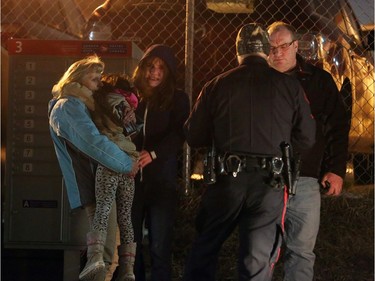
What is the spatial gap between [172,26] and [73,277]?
2.59 metres

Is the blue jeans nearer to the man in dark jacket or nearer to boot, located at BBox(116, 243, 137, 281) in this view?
the man in dark jacket

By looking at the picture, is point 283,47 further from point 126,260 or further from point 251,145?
point 126,260

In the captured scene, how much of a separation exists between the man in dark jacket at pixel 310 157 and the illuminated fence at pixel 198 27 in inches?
57.3

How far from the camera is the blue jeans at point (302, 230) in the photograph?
4844 mm

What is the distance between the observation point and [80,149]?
468 centimetres

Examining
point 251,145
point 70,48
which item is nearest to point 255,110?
point 251,145

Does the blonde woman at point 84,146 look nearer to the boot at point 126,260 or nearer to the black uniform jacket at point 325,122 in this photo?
the boot at point 126,260

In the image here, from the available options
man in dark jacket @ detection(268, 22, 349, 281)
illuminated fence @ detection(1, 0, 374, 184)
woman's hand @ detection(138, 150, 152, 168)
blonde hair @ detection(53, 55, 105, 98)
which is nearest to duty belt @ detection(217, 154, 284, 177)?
man in dark jacket @ detection(268, 22, 349, 281)

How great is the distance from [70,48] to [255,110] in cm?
194

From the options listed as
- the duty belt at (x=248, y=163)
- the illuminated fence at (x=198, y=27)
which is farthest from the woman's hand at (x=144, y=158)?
the illuminated fence at (x=198, y=27)

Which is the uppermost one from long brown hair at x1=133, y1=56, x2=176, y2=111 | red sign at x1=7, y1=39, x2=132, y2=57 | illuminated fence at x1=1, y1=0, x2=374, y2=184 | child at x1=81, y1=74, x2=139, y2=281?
illuminated fence at x1=1, y1=0, x2=374, y2=184

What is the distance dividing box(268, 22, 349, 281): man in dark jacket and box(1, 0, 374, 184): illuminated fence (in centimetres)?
146

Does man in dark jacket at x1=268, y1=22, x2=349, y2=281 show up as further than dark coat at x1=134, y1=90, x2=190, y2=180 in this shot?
No

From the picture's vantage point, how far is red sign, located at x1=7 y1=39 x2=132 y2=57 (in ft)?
18.6
